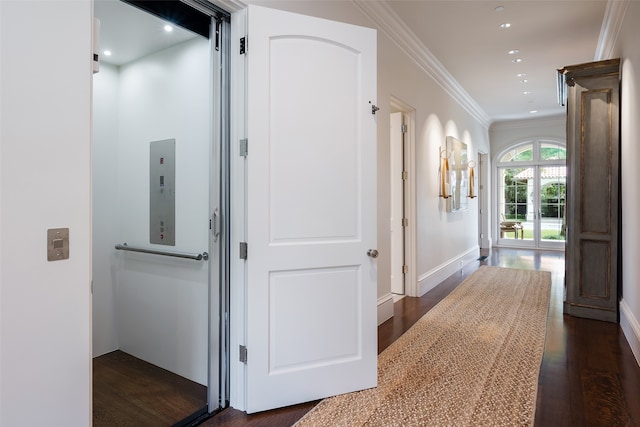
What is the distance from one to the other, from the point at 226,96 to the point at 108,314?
6.66ft

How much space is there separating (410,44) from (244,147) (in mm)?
3042

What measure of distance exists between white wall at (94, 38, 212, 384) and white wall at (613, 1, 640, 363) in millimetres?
3162

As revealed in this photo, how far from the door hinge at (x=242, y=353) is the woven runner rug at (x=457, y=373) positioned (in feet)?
1.43

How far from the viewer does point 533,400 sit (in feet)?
7.27

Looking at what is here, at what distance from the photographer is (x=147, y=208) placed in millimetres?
2889

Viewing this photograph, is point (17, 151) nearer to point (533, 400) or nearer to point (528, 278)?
point (533, 400)

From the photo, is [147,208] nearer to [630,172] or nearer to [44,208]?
[44,208]

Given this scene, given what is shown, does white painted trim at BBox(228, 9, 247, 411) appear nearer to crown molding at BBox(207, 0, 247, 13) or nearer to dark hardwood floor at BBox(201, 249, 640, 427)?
crown molding at BBox(207, 0, 247, 13)

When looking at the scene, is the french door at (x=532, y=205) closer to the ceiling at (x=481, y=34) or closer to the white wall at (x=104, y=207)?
the ceiling at (x=481, y=34)

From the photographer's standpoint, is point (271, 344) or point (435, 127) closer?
point (271, 344)

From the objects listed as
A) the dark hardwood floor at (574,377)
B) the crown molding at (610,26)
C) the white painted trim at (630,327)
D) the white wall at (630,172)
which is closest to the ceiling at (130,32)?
the dark hardwood floor at (574,377)

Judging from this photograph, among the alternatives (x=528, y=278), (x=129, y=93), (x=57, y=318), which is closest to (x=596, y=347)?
(x=528, y=278)

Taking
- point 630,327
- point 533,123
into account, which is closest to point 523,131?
point 533,123

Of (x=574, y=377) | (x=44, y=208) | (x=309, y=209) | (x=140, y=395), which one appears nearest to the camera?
(x=44, y=208)
